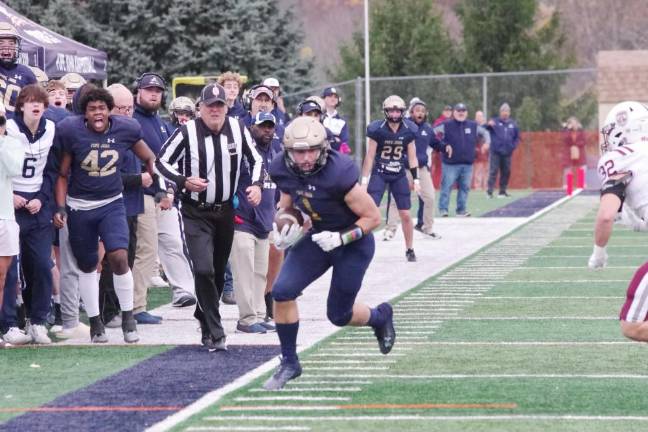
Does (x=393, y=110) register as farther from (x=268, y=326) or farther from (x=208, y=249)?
(x=208, y=249)

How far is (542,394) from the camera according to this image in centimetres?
758

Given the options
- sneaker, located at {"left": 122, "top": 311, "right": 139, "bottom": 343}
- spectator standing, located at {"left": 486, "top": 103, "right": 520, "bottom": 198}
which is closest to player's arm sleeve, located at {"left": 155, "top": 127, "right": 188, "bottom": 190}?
sneaker, located at {"left": 122, "top": 311, "right": 139, "bottom": 343}

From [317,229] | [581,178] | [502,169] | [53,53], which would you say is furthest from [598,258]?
[581,178]

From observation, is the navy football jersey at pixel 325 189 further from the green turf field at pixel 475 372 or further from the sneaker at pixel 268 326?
the sneaker at pixel 268 326

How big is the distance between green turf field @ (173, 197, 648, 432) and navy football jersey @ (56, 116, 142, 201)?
1848 mm

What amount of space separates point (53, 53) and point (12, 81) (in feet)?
13.4

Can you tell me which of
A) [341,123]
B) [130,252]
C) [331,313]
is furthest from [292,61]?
[331,313]

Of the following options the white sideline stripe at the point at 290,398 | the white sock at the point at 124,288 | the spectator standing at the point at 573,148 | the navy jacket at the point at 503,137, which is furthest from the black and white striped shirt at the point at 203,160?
the spectator standing at the point at 573,148

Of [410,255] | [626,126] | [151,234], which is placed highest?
[626,126]

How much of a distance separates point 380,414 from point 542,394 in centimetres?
99

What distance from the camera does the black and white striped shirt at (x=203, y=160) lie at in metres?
9.45

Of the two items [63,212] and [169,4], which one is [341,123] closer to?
[63,212]

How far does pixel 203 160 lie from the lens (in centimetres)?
946

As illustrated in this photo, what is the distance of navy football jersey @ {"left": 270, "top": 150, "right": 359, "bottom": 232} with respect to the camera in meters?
7.89
